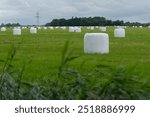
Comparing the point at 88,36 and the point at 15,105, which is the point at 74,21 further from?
the point at 15,105

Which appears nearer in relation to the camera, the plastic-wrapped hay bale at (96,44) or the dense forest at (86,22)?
the plastic-wrapped hay bale at (96,44)

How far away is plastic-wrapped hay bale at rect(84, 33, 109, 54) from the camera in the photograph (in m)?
20.0

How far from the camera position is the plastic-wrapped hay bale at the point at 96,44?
786 inches

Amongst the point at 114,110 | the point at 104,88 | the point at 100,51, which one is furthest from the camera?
the point at 100,51

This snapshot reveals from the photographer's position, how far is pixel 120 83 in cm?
688

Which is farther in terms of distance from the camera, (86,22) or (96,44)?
(86,22)

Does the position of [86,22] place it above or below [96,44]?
below

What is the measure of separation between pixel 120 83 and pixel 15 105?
1398 mm

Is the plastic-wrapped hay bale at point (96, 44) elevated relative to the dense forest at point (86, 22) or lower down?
elevated

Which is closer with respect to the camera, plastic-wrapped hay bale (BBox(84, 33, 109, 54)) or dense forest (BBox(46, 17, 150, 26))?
plastic-wrapped hay bale (BBox(84, 33, 109, 54))

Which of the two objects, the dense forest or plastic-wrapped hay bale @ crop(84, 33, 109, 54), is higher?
plastic-wrapped hay bale @ crop(84, 33, 109, 54)

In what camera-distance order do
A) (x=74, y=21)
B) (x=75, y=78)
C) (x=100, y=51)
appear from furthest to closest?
(x=74, y=21), (x=100, y=51), (x=75, y=78)

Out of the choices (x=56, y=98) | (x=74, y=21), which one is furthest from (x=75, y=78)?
(x=74, y=21)

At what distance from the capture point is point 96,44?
66.0 feet
